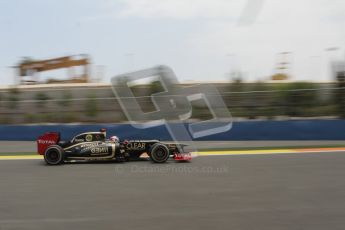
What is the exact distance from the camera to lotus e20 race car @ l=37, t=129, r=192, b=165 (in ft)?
30.6

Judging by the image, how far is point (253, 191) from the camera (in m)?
6.87

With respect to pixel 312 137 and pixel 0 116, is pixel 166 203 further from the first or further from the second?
pixel 0 116

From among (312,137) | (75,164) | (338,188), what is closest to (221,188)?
(338,188)

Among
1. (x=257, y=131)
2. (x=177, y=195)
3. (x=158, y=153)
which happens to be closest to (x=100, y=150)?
(x=158, y=153)

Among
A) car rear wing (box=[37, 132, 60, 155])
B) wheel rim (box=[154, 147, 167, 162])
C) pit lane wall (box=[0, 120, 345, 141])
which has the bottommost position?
pit lane wall (box=[0, 120, 345, 141])

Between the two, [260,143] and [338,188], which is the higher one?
[338,188]

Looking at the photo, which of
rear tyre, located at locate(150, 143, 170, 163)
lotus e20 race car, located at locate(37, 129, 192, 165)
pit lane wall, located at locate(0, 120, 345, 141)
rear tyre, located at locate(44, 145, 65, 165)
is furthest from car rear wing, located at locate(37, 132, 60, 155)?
pit lane wall, located at locate(0, 120, 345, 141)

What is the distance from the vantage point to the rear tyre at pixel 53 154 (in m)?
9.36

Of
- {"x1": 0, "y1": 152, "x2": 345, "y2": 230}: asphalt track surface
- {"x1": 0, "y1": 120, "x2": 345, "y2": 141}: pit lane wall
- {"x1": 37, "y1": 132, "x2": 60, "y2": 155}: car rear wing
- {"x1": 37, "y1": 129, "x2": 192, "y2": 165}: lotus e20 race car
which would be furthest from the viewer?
{"x1": 0, "y1": 120, "x2": 345, "y2": 141}: pit lane wall

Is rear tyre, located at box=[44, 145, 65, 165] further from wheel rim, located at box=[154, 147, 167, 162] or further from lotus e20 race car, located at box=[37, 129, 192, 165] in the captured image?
wheel rim, located at box=[154, 147, 167, 162]

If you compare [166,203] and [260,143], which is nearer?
[166,203]

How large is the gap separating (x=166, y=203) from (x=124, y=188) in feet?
3.74

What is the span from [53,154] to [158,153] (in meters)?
2.04

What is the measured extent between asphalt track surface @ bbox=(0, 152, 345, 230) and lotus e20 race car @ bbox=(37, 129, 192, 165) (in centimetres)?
20
